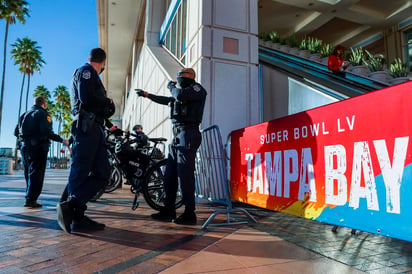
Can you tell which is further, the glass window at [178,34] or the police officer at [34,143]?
the glass window at [178,34]

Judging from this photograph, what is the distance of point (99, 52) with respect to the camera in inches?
129

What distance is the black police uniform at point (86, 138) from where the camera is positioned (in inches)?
114

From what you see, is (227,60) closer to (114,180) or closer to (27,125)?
(114,180)

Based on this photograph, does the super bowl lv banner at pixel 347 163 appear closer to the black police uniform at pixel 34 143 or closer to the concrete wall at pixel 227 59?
the concrete wall at pixel 227 59

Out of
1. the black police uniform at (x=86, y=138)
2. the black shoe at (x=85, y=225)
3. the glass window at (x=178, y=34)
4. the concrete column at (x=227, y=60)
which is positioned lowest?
the black shoe at (x=85, y=225)

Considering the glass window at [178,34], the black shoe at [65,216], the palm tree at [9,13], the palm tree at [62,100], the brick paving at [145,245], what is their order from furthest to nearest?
1. the palm tree at [62,100]
2. the palm tree at [9,13]
3. the glass window at [178,34]
4. the black shoe at [65,216]
5. the brick paving at [145,245]

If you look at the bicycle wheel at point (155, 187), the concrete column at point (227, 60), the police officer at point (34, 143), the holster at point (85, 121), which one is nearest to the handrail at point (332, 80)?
the concrete column at point (227, 60)

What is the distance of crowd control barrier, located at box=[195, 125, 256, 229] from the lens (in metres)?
3.36

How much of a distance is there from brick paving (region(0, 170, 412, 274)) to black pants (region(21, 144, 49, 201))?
0.88m

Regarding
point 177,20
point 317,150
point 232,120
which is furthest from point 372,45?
point 317,150

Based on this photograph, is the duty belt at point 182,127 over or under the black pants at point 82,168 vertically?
over

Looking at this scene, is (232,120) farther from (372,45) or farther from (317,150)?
(372,45)

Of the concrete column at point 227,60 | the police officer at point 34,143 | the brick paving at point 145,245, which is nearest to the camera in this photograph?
the brick paving at point 145,245

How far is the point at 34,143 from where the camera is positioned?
4.50 metres
